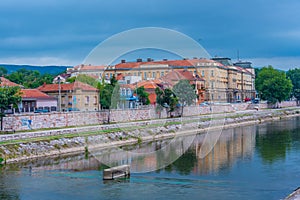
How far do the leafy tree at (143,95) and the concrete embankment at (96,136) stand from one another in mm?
6248

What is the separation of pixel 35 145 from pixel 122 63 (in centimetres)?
2696

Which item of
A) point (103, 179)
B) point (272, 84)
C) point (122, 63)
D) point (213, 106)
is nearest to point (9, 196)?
point (103, 179)

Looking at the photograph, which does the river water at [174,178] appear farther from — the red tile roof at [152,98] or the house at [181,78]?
the red tile roof at [152,98]

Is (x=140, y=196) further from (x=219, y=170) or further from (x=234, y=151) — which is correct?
(x=234, y=151)

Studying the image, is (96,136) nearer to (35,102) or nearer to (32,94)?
(35,102)

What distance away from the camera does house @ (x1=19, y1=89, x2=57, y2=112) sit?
6056 cm

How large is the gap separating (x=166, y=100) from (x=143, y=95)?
17.8 ft

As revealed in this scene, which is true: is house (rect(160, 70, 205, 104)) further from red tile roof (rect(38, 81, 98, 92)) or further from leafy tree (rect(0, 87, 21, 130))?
leafy tree (rect(0, 87, 21, 130))

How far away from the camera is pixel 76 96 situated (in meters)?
67.4

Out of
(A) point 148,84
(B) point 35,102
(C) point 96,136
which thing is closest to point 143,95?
(A) point 148,84

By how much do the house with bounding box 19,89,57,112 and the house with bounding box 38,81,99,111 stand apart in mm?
1219

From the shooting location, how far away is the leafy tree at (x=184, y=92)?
66188 millimetres

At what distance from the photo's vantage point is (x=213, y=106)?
86.1 metres

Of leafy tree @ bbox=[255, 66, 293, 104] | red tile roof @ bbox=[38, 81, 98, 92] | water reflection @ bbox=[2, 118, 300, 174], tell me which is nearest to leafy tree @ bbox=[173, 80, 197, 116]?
red tile roof @ bbox=[38, 81, 98, 92]
